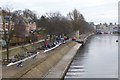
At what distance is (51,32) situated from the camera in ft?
218

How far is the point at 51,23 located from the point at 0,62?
138 ft

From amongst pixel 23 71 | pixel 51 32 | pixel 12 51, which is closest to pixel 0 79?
pixel 23 71

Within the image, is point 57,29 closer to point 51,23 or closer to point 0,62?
point 51,23

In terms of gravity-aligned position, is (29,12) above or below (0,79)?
above

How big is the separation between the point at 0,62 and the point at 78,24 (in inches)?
3220

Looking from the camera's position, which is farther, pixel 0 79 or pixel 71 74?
pixel 71 74

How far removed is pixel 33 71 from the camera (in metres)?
23.7

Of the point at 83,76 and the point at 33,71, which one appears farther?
the point at 83,76

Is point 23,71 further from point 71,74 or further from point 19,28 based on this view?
point 19,28

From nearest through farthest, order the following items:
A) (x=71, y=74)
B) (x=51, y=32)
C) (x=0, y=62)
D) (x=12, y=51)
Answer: (x=0, y=62) → (x=71, y=74) → (x=12, y=51) → (x=51, y=32)

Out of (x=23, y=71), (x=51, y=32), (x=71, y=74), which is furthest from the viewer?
(x=51, y=32)

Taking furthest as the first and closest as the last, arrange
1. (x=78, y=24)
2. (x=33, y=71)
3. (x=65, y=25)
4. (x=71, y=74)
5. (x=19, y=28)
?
(x=78, y=24), (x=65, y=25), (x=19, y=28), (x=71, y=74), (x=33, y=71)

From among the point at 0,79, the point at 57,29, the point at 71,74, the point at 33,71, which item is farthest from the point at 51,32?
the point at 0,79

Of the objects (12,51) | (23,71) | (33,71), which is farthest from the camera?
(12,51)
